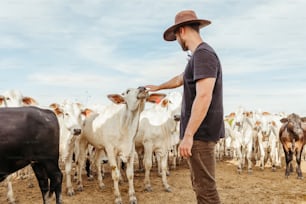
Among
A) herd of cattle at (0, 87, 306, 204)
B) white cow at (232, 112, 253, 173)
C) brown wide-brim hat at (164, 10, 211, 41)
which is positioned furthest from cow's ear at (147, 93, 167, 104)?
white cow at (232, 112, 253, 173)

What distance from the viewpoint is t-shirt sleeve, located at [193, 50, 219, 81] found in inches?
138

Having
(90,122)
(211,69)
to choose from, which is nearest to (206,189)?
(211,69)

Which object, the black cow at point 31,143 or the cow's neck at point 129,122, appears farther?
the cow's neck at point 129,122

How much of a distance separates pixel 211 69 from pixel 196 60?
6.6 inches

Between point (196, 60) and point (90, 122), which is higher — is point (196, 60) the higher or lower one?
the higher one

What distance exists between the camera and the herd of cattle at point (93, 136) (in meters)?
6.52

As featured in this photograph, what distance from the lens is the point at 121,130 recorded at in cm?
863

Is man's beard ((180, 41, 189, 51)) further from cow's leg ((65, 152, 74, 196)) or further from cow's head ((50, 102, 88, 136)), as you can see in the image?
cow's leg ((65, 152, 74, 196))

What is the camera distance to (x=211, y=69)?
3.53m

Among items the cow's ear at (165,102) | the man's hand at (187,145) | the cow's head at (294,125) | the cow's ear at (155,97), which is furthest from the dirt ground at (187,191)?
the man's hand at (187,145)

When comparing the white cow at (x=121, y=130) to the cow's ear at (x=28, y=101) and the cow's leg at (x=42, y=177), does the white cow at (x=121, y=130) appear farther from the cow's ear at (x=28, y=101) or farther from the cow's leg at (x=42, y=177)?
the cow's ear at (x=28, y=101)

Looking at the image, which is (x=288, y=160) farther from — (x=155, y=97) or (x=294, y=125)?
(x=155, y=97)

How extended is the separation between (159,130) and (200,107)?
731 centimetres

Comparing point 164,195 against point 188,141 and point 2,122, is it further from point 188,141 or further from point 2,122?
point 188,141
